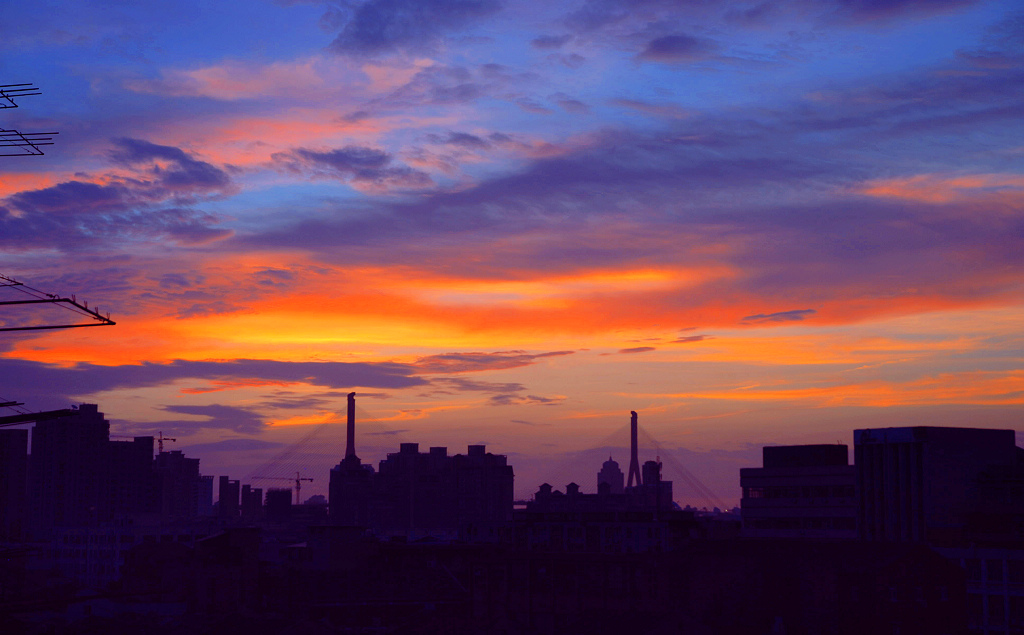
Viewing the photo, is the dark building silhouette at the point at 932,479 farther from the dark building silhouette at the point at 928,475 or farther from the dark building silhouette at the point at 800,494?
the dark building silhouette at the point at 800,494

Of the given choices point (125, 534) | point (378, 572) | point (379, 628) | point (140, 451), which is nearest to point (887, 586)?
point (379, 628)

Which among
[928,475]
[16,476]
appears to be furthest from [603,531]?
[16,476]

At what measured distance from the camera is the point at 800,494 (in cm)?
9556

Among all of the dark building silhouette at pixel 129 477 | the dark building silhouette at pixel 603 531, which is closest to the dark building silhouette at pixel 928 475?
the dark building silhouette at pixel 603 531

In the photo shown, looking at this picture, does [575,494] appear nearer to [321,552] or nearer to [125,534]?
[125,534]

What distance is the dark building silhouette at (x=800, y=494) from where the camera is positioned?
305 ft

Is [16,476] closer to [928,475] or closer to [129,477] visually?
[129,477]

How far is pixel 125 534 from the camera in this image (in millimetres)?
106562

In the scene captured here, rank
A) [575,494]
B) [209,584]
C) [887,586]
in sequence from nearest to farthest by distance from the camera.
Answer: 1. [887,586]
2. [209,584]
3. [575,494]

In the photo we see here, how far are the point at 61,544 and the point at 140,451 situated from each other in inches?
3365

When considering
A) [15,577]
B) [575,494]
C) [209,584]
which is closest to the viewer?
[209,584]

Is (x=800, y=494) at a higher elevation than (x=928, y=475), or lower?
lower

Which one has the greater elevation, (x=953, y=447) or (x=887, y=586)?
(x=953, y=447)

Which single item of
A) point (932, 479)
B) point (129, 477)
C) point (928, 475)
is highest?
point (928, 475)
